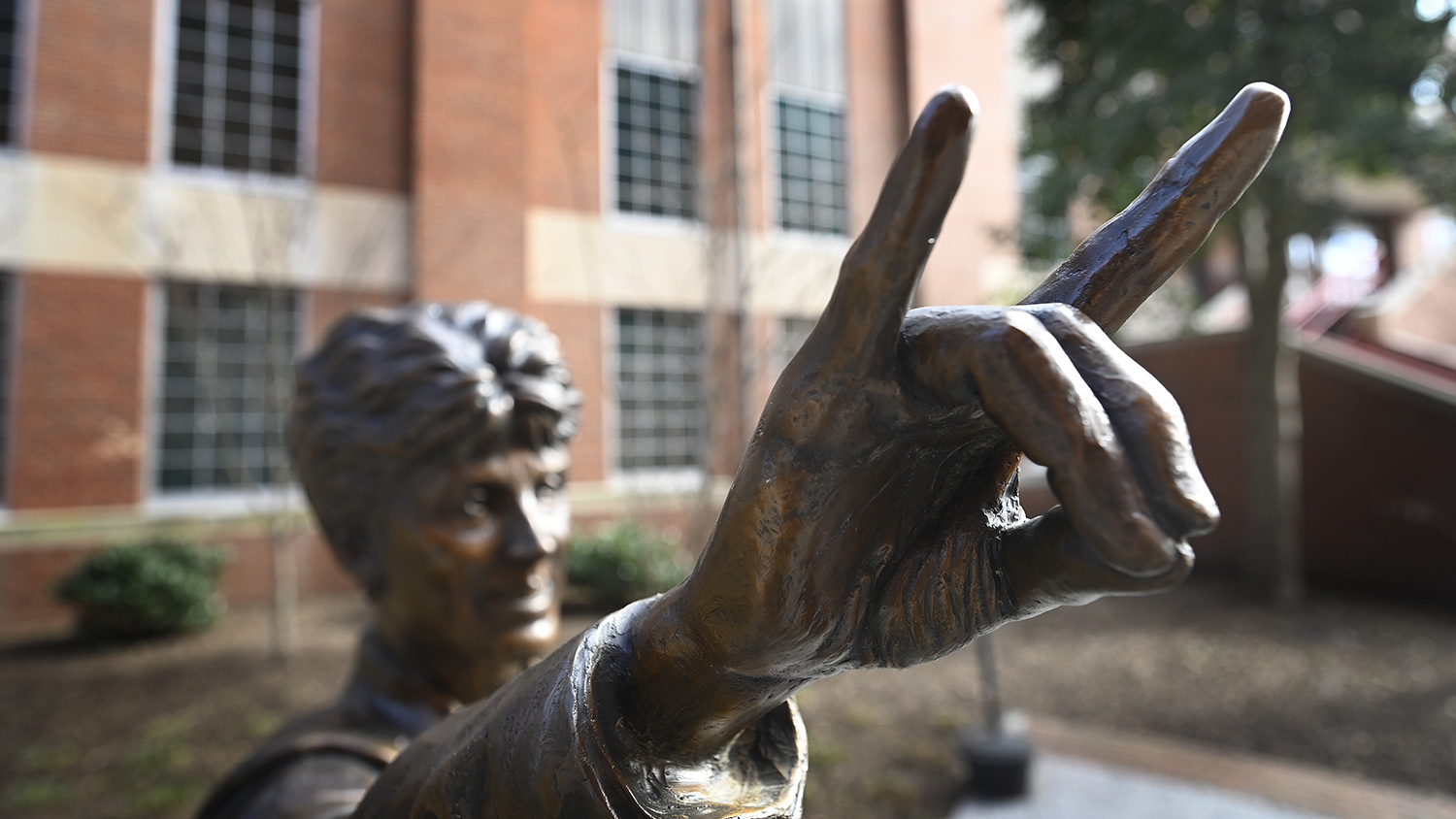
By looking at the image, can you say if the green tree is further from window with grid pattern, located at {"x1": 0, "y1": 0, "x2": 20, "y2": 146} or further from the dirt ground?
window with grid pattern, located at {"x1": 0, "y1": 0, "x2": 20, "y2": 146}

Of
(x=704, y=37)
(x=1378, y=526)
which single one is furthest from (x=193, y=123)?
(x=1378, y=526)

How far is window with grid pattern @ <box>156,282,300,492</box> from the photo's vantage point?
366 inches

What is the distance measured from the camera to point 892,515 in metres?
0.72

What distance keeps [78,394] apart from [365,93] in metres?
4.95

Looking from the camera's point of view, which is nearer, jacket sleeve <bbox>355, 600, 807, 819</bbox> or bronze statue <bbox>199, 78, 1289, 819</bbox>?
bronze statue <bbox>199, 78, 1289, 819</bbox>

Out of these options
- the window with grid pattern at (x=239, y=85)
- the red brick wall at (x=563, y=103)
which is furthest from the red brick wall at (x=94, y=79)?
the red brick wall at (x=563, y=103)

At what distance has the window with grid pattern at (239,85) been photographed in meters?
9.70

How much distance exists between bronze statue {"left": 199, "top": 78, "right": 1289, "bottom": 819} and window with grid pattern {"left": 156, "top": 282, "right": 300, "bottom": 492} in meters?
9.61

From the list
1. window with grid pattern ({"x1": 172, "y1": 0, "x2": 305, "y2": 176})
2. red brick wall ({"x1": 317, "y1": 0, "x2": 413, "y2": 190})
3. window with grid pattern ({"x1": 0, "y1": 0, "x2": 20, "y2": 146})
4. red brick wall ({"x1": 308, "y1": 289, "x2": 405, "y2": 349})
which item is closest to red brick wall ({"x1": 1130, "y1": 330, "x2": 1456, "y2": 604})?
red brick wall ({"x1": 308, "y1": 289, "x2": 405, "y2": 349})

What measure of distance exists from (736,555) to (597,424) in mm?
10246

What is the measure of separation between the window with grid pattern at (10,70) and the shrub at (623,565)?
798 centimetres

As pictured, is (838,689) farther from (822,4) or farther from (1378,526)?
(1378,526)

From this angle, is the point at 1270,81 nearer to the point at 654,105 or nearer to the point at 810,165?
the point at 810,165

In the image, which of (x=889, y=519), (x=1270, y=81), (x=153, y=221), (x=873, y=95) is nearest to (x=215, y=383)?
(x=153, y=221)
